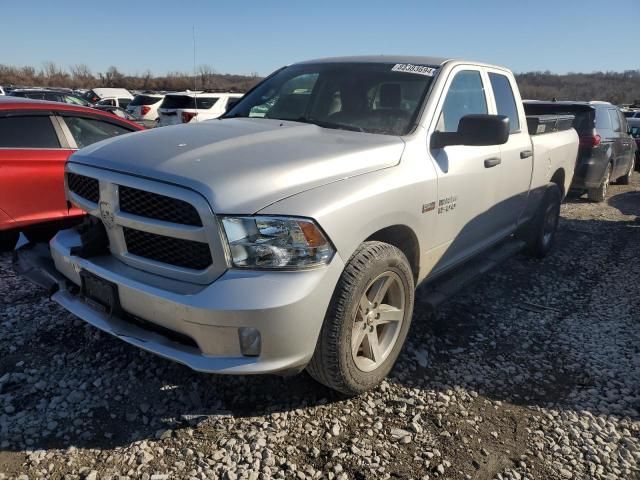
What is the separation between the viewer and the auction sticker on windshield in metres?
3.68

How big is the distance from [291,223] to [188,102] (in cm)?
1408

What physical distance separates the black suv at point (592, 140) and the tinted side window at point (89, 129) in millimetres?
6876

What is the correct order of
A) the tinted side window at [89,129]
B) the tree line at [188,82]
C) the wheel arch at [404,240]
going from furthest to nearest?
the tree line at [188,82]
the tinted side window at [89,129]
the wheel arch at [404,240]

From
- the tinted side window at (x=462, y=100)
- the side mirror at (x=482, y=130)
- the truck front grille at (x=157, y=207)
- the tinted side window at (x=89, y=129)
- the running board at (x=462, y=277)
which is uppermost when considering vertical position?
the tinted side window at (x=462, y=100)

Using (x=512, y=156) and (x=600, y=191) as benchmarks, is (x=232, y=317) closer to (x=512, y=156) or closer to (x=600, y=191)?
(x=512, y=156)

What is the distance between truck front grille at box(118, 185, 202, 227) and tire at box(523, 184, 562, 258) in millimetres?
4225

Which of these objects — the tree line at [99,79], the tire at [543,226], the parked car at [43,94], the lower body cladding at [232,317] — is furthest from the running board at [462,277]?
the tree line at [99,79]

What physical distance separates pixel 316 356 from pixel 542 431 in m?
1.33

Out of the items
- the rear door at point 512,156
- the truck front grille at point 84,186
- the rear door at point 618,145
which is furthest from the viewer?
the rear door at point 618,145

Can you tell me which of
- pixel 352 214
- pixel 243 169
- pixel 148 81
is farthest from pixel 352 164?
pixel 148 81

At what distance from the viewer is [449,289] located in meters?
3.71

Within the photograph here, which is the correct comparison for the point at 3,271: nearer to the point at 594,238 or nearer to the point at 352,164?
the point at 352,164

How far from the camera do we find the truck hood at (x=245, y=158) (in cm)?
240

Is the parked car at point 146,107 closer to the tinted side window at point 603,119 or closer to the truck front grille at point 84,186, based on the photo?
the tinted side window at point 603,119
